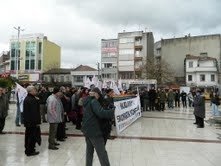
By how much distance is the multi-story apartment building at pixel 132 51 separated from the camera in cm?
6975

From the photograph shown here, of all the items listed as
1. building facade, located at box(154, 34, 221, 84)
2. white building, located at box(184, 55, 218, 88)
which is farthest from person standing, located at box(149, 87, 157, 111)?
building facade, located at box(154, 34, 221, 84)

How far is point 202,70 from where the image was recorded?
2537 inches

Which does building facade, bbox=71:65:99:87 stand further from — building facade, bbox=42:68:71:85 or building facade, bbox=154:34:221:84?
building facade, bbox=154:34:221:84

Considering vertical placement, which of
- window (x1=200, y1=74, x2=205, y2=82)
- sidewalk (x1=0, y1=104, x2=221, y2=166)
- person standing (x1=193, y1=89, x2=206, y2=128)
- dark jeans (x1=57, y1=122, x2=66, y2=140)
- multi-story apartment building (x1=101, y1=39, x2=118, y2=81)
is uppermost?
multi-story apartment building (x1=101, y1=39, x2=118, y2=81)

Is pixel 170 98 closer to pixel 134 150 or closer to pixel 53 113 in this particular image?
pixel 134 150

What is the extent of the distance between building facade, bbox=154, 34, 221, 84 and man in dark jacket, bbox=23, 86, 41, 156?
2457 inches

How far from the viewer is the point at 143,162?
23.2 ft

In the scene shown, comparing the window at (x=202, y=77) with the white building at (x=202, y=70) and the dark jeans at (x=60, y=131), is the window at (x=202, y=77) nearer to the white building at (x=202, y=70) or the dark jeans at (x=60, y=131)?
the white building at (x=202, y=70)

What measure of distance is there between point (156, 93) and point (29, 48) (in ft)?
197

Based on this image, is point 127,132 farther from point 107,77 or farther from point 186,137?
point 107,77

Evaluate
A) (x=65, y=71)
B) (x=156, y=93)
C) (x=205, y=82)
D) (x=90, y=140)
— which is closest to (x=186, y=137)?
(x=90, y=140)

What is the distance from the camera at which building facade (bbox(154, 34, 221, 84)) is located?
65.7 meters

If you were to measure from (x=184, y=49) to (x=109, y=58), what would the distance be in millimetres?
16905

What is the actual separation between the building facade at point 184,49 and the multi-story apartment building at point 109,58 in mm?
10517
